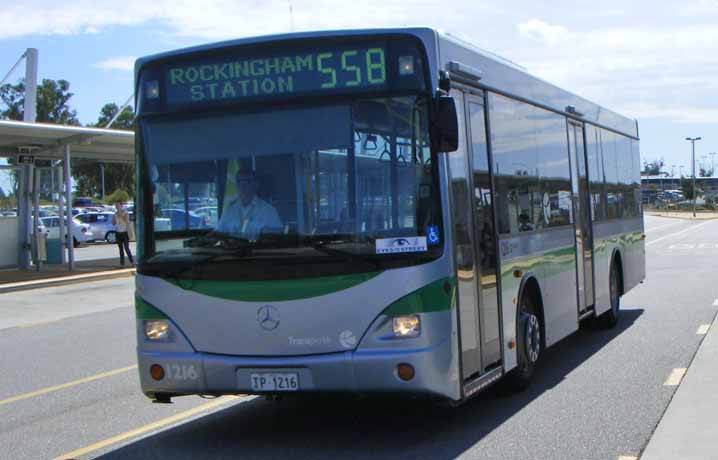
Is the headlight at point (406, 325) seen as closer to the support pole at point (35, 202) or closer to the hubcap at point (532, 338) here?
the hubcap at point (532, 338)

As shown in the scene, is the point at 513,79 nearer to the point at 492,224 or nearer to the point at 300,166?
the point at 492,224

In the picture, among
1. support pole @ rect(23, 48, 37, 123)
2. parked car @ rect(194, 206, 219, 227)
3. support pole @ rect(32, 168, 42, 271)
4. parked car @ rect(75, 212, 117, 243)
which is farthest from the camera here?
parked car @ rect(75, 212, 117, 243)

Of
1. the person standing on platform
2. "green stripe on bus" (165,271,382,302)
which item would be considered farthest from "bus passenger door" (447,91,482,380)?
the person standing on platform

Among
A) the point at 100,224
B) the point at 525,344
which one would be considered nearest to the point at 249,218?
the point at 525,344

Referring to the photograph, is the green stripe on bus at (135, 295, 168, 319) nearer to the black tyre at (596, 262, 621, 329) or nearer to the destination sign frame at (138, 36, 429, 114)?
the destination sign frame at (138, 36, 429, 114)

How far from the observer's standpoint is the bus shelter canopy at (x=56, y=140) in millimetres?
24781

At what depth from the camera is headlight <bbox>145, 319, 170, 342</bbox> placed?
24.0ft

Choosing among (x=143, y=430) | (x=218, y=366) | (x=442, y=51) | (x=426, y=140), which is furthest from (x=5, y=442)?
(x=442, y=51)

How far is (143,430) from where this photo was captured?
7.93 meters

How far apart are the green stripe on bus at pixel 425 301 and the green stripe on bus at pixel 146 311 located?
173 cm

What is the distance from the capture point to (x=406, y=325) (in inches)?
268

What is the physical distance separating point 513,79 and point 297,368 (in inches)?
153

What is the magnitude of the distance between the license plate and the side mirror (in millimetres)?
1866

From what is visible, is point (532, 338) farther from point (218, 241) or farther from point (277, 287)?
point (218, 241)
